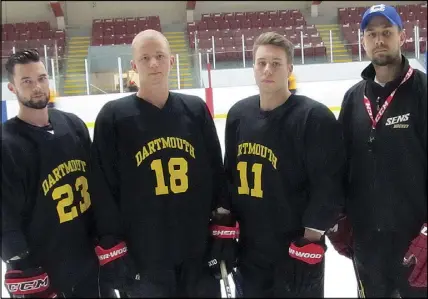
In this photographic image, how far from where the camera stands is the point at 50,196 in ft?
5.01

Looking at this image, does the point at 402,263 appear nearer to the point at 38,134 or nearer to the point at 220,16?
the point at 38,134

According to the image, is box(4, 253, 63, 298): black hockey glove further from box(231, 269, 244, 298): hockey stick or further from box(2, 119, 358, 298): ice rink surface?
box(231, 269, 244, 298): hockey stick

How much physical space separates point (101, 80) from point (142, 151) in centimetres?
200

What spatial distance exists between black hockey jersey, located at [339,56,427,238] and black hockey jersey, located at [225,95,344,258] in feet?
0.42

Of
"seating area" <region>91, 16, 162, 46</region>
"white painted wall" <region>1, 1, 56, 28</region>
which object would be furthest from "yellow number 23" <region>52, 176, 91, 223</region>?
"white painted wall" <region>1, 1, 56, 28</region>

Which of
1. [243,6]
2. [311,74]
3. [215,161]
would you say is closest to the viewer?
[215,161]

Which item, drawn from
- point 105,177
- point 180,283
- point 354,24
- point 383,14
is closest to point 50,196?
point 105,177

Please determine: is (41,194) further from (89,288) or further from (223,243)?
(223,243)

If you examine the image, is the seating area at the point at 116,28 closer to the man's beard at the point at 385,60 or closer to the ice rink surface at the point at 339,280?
the ice rink surface at the point at 339,280

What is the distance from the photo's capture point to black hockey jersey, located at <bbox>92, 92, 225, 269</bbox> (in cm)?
156

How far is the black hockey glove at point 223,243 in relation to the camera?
1.63 metres

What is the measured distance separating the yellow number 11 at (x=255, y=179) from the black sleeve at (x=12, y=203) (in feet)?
2.34

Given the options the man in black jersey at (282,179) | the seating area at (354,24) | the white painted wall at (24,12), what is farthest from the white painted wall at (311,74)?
the man in black jersey at (282,179)

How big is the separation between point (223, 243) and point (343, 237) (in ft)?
1.81
